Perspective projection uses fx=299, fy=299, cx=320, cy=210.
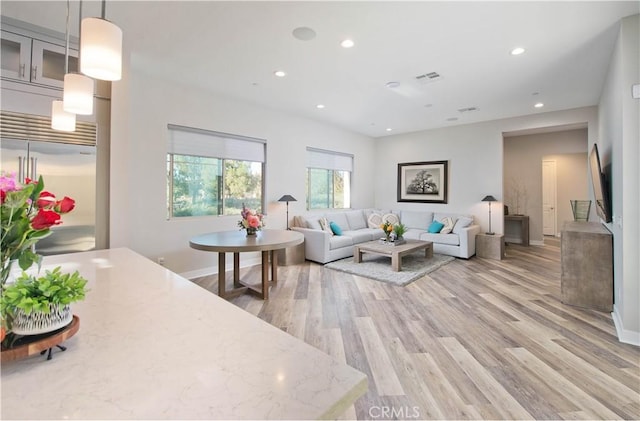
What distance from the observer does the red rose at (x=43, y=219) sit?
2.41ft

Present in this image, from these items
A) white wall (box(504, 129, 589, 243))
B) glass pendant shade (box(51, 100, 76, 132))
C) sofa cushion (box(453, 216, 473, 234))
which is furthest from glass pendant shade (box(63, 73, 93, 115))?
white wall (box(504, 129, 589, 243))

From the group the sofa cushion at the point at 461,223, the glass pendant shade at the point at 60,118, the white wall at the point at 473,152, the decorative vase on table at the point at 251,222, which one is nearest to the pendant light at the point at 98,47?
the glass pendant shade at the point at 60,118

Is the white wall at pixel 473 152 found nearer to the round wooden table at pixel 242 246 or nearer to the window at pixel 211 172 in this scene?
the window at pixel 211 172

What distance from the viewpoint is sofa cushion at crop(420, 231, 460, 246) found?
5.82 metres

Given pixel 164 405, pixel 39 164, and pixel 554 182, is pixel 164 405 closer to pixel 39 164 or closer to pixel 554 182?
pixel 39 164

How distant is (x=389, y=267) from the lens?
16.2 feet

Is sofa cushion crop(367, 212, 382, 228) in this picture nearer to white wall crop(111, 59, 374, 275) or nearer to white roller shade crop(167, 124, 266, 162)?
white wall crop(111, 59, 374, 275)

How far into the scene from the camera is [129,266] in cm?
170

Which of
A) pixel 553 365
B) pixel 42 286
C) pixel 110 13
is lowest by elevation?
pixel 553 365

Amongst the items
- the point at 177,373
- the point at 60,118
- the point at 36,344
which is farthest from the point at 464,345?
the point at 60,118

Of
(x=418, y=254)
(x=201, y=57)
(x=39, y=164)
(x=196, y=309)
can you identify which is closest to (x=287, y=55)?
(x=201, y=57)

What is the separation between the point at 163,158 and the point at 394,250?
12.1ft

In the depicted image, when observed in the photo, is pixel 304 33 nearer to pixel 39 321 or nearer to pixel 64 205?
pixel 64 205

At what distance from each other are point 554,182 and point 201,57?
914cm
